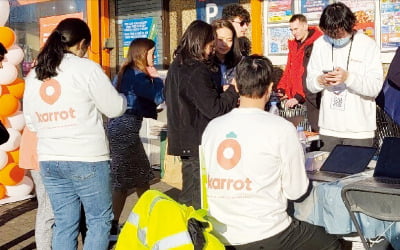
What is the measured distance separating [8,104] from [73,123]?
2.79m

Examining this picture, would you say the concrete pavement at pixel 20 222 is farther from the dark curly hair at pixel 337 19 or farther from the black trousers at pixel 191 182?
the dark curly hair at pixel 337 19

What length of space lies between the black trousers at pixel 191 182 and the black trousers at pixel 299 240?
3.41 feet

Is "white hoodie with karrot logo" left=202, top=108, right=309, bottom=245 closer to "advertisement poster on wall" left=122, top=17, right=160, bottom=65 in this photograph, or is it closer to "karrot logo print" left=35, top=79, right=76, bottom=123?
"karrot logo print" left=35, top=79, right=76, bottom=123

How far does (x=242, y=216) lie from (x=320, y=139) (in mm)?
1496

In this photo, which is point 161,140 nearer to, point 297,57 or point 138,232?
point 297,57

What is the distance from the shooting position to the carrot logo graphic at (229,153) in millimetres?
2751

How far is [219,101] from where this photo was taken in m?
3.56

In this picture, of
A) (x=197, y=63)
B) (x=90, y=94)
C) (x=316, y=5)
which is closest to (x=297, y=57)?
(x=316, y=5)

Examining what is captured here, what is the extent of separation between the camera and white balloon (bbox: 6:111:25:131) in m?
5.91

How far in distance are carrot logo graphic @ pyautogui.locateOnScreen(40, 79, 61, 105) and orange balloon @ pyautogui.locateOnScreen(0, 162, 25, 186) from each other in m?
2.84

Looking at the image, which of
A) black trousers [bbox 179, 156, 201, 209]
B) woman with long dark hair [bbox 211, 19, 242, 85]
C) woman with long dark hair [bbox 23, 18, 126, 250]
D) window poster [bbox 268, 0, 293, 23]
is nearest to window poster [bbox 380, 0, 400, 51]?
window poster [bbox 268, 0, 293, 23]

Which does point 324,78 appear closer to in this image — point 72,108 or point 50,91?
point 72,108

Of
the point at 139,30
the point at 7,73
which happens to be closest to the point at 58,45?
the point at 7,73

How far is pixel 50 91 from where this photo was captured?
3301mm
